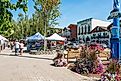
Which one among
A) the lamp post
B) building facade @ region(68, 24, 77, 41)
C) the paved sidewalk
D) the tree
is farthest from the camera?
building facade @ region(68, 24, 77, 41)

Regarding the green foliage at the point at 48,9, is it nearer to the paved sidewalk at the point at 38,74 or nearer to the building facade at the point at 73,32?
the paved sidewalk at the point at 38,74

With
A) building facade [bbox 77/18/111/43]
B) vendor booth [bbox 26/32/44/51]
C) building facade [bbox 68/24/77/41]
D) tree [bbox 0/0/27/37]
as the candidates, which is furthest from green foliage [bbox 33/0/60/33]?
building facade [bbox 68/24/77/41]

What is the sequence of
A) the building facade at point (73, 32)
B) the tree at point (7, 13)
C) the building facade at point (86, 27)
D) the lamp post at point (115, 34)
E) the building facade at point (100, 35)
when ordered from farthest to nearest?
the building facade at point (73, 32)
the building facade at point (86, 27)
the building facade at point (100, 35)
the lamp post at point (115, 34)
the tree at point (7, 13)

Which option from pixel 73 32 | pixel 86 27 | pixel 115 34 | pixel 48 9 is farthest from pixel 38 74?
pixel 73 32

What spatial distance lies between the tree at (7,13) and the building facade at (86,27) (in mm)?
92735

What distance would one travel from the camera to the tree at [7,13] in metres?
4.52

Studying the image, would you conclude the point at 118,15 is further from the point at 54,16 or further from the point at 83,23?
the point at 83,23

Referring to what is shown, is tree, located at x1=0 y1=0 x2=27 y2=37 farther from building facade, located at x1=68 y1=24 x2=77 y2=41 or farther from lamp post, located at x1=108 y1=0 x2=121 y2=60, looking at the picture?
building facade, located at x1=68 y1=24 x2=77 y2=41

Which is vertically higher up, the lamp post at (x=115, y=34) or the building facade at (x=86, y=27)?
the building facade at (x=86, y=27)

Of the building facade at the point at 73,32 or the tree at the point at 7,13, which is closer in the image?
the tree at the point at 7,13

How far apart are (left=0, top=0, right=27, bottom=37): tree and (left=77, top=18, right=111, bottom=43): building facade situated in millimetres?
92735

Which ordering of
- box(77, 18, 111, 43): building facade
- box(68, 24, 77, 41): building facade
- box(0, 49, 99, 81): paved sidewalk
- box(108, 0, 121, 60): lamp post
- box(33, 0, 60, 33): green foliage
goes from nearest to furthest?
1. box(0, 49, 99, 81): paved sidewalk
2. box(108, 0, 121, 60): lamp post
3. box(33, 0, 60, 33): green foliage
4. box(77, 18, 111, 43): building facade
5. box(68, 24, 77, 41): building facade

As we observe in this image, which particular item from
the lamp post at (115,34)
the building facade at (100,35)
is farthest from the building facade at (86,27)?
the lamp post at (115,34)

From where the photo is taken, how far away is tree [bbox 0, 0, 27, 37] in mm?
4516
